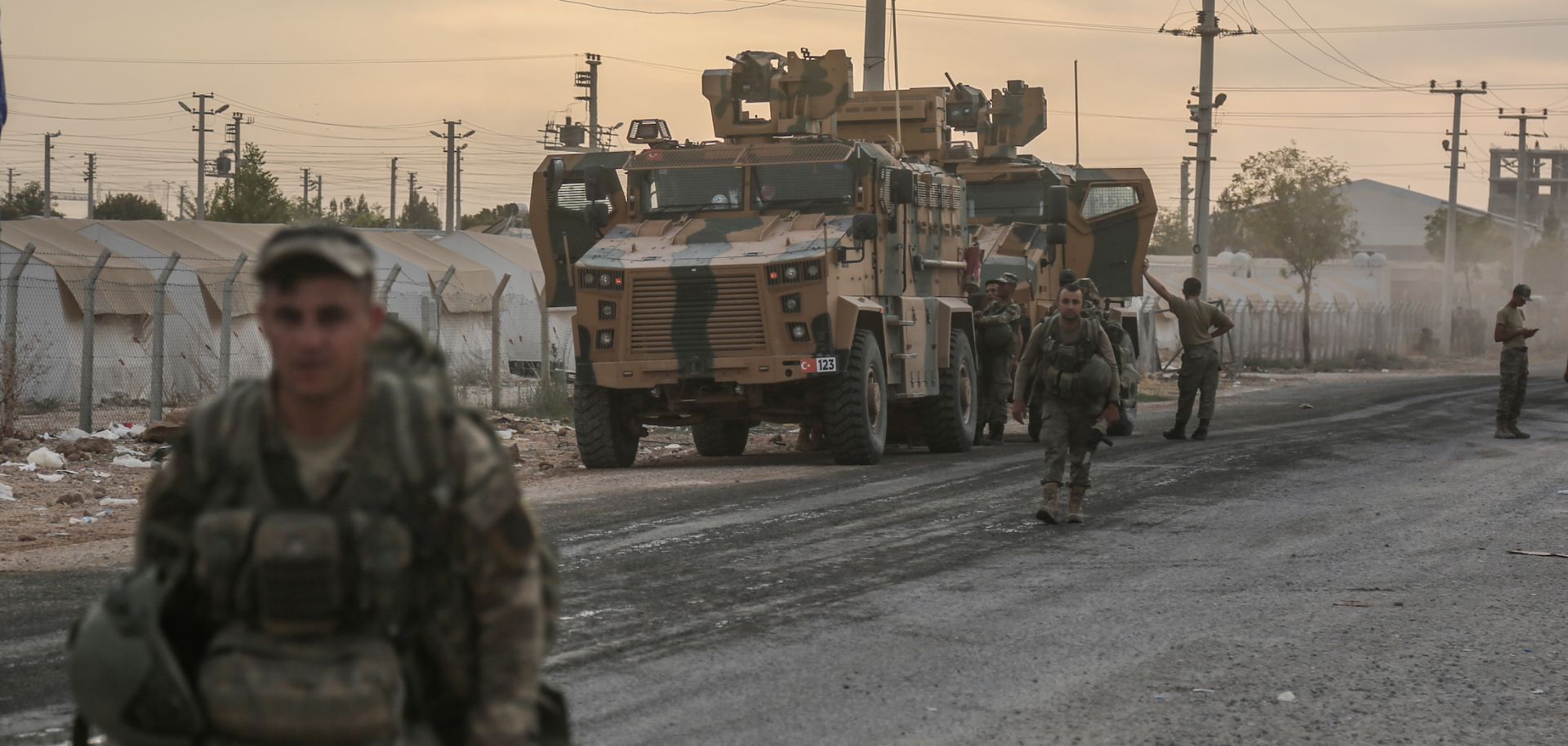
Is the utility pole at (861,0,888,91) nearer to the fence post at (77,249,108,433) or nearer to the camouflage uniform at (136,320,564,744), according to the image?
the fence post at (77,249,108,433)

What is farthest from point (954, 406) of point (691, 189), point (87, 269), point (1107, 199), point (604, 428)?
point (87, 269)

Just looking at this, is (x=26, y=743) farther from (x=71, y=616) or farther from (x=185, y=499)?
(x=185, y=499)

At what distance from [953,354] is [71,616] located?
11004 mm

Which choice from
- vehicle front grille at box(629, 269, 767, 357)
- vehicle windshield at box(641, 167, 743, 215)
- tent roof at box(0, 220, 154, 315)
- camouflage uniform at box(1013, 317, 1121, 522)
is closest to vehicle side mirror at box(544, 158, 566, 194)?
vehicle windshield at box(641, 167, 743, 215)

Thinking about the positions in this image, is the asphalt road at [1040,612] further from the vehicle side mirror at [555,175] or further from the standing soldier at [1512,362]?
the standing soldier at [1512,362]

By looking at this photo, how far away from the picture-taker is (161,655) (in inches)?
102

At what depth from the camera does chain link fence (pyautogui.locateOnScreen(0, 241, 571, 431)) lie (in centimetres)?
1826

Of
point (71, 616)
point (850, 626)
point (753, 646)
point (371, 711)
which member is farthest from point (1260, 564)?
point (371, 711)

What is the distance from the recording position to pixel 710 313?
15070 millimetres

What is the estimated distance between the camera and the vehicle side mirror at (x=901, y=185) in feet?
52.6

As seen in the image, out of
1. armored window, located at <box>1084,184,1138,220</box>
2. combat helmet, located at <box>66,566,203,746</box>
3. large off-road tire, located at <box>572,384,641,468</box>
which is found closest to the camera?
combat helmet, located at <box>66,566,203,746</box>

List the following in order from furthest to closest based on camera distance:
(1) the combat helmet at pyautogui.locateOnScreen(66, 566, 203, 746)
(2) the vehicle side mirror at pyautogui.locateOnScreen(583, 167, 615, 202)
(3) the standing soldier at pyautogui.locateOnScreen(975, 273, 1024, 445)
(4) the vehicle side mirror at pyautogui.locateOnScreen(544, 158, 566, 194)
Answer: (3) the standing soldier at pyautogui.locateOnScreen(975, 273, 1024, 445)
(4) the vehicle side mirror at pyautogui.locateOnScreen(544, 158, 566, 194)
(2) the vehicle side mirror at pyautogui.locateOnScreen(583, 167, 615, 202)
(1) the combat helmet at pyautogui.locateOnScreen(66, 566, 203, 746)

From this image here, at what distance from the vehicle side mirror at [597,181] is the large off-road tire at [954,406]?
3771 millimetres

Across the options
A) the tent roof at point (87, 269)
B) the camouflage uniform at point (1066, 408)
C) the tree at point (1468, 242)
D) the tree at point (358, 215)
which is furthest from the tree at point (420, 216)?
the camouflage uniform at point (1066, 408)
